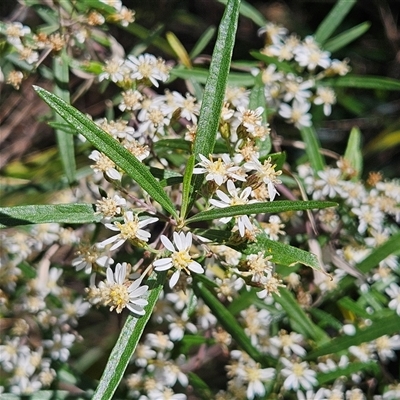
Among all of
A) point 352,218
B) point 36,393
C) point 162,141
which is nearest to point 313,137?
point 352,218

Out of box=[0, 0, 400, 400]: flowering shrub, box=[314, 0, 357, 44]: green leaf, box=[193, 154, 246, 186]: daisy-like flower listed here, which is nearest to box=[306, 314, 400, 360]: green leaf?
box=[0, 0, 400, 400]: flowering shrub

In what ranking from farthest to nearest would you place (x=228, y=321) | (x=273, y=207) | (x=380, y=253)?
1. (x=380, y=253)
2. (x=228, y=321)
3. (x=273, y=207)

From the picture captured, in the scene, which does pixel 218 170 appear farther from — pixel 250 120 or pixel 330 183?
pixel 330 183

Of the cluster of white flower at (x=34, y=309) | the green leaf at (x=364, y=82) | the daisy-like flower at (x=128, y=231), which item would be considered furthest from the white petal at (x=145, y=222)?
the green leaf at (x=364, y=82)

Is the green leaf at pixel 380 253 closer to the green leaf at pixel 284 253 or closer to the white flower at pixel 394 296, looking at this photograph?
the white flower at pixel 394 296

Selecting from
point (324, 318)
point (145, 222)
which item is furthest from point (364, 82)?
point (145, 222)

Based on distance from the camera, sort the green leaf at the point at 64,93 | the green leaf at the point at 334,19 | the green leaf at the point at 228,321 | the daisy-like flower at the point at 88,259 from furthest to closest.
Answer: the green leaf at the point at 334,19, the green leaf at the point at 64,93, the green leaf at the point at 228,321, the daisy-like flower at the point at 88,259

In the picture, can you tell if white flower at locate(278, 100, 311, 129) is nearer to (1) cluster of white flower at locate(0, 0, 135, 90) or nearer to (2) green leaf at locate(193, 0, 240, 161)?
(1) cluster of white flower at locate(0, 0, 135, 90)

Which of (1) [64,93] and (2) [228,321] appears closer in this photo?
(2) [228,321]
